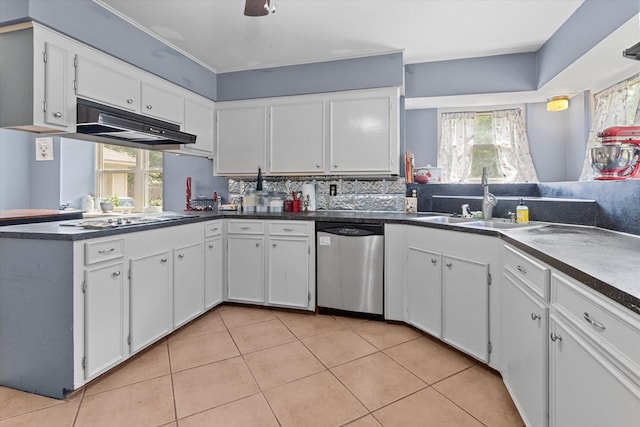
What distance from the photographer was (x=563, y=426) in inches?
45.7

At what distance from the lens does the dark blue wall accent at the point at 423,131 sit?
416cm

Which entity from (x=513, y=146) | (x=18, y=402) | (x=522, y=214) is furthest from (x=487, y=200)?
(x=18, y=402)

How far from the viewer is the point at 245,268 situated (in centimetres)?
318

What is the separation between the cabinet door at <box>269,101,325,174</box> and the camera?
10.9 feet

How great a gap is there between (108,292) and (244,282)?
1.35 meters

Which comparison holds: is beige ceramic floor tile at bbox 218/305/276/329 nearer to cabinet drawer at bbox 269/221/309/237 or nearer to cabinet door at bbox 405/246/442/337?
cabinet drawer at bbox 269/221/309/237

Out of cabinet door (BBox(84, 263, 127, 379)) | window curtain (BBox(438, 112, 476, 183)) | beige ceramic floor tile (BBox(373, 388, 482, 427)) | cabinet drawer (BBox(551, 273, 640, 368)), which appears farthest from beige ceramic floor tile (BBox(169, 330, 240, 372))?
window curtain (BBox(438, 112, 476, 183))

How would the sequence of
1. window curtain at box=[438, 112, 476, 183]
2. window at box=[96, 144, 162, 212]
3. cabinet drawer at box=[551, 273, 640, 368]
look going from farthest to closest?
window at box=[96, 144, 162, 212] < window curtain at box=[438, 112, 476, 183] < cabinet drawer at box=[551, 273, 640, 368]

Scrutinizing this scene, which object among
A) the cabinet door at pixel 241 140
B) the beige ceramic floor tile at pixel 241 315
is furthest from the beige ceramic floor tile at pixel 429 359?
the cabinet door at pixel 241 140

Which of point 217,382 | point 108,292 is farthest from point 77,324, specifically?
point 217,382

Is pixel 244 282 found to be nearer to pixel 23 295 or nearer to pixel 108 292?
pixel 108 292

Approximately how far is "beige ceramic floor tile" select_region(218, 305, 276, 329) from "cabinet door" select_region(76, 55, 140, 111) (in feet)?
6.38

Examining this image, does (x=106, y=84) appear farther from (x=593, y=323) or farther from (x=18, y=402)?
(x=593, y=323)

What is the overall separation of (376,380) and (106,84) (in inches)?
110
